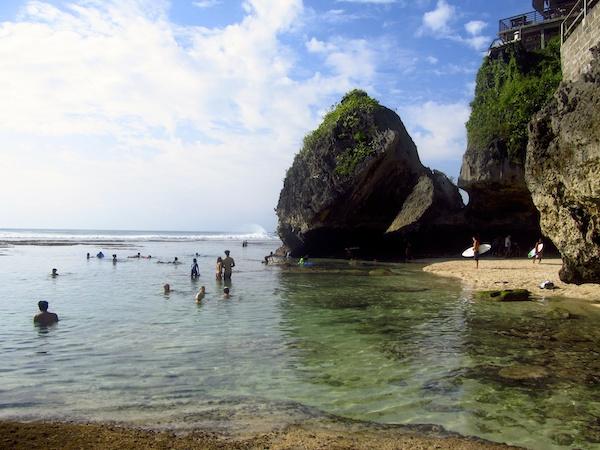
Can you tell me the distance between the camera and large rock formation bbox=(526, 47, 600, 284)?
11.6 meters

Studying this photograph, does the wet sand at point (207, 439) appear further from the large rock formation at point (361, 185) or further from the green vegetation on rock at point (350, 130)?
the green vegetation on rock at point (350, 130)

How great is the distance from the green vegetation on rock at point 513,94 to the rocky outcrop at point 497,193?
58cm

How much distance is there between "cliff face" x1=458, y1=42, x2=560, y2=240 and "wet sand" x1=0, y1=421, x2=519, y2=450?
27477mm

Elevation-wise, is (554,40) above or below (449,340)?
above

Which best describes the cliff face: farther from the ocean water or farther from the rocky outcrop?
the ocean water

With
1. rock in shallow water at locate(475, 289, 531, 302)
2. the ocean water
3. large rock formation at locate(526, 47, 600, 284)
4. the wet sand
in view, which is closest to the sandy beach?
rock in shallow water at locate(475, 289, 531, 302)

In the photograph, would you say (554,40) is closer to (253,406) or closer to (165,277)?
(165,277)

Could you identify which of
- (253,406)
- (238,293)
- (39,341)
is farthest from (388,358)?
(238,293)

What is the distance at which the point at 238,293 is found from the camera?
64.3 feet

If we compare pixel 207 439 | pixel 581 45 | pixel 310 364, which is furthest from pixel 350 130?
pixel 207 439

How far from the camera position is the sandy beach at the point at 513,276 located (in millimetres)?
17816

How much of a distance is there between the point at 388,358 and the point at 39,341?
27.1ft

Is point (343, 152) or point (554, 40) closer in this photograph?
point (554, 40)

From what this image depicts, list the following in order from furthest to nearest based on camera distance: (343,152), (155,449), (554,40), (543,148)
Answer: (343,152)
(554,40)
(543,148)
(155,449)
